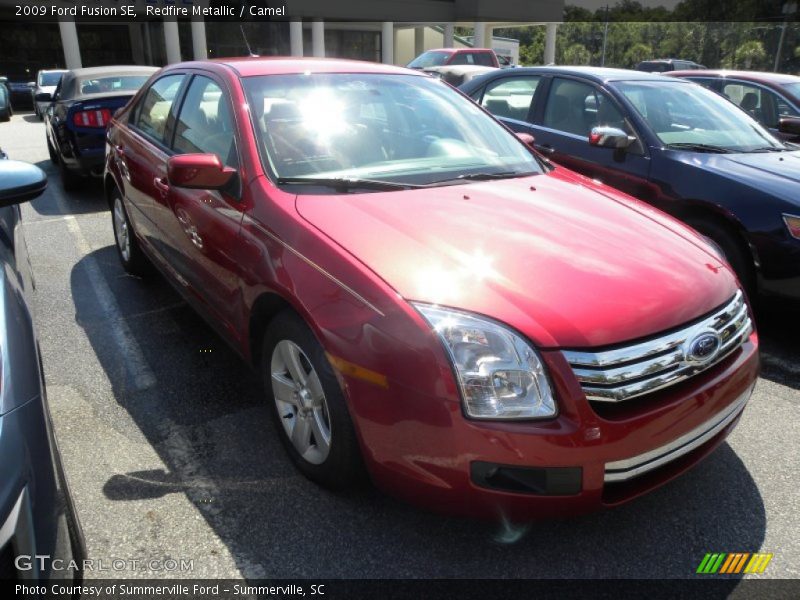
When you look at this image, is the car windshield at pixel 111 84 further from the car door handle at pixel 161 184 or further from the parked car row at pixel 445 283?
→ the car door handle at pixel 161 184

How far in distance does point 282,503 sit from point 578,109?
13.7 feet

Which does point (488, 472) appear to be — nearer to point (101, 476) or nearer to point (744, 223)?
point (101, 476)

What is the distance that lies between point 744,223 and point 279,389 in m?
3.04

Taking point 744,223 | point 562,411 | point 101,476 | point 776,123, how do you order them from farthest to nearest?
point 776,123 < point 744,223 < point 101,476 < point 562,411

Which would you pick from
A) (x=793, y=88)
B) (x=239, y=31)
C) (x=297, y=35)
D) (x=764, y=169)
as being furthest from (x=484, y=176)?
(x=239, y=31)

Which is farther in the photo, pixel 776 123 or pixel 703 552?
pixel 776 123

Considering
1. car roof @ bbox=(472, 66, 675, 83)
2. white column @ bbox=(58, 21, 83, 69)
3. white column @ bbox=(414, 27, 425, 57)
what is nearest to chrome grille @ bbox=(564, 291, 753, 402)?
car roof @ bbox=(472, 66, 675, 83)

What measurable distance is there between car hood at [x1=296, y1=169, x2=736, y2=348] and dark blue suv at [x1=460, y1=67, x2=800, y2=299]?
1.45m

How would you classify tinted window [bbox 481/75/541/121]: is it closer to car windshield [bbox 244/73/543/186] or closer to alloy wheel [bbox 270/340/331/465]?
car windshield [bbox 244/73/543/186]

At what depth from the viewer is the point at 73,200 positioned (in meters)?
7.61

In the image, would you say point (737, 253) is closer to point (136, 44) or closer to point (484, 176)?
point (484, 176)

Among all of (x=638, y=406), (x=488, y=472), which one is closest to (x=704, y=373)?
(x=638, y=406)

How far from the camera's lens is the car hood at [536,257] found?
2023 mm

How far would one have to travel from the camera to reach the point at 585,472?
6.41 ft
